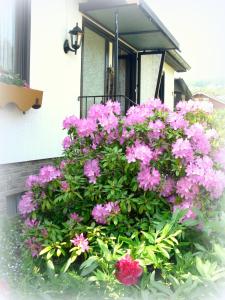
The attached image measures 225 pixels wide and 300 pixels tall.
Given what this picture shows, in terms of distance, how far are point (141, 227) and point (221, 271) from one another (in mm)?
917

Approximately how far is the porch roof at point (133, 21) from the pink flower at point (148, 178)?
3.47m

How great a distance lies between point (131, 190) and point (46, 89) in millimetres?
2249

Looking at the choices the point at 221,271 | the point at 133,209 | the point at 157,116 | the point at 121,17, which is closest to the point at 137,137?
the point at 157,116

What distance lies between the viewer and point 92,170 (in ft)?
10.9

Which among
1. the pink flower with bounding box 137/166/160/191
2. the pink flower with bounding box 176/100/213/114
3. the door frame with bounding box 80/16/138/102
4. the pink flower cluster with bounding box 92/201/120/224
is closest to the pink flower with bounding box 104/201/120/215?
the pink flower cluster with bounding box 92/201/120/224

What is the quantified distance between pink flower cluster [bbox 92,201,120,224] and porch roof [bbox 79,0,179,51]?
3.68 metres

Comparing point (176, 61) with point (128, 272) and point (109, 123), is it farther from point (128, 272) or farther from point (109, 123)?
point (128, 272)

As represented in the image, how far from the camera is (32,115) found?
185 inches

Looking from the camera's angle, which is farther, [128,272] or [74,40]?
[74,40]

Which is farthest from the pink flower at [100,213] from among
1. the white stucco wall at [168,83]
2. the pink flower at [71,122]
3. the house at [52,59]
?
the white stucco wall at [168,83]

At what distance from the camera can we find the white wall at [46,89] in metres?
4.34

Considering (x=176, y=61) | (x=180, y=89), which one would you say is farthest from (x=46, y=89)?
(x=180, y=89)

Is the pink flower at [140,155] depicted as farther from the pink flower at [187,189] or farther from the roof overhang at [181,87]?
the roof overhang at [181,87]

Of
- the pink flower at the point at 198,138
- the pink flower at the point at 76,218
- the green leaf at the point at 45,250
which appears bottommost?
the green leaf at the point at 45,250
